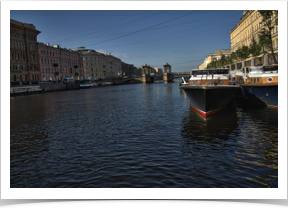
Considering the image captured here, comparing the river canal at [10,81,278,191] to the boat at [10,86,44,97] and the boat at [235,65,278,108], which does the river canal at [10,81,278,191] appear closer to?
the boat at [235,65,278,108]

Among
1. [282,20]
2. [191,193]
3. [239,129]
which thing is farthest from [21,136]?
[282,20]

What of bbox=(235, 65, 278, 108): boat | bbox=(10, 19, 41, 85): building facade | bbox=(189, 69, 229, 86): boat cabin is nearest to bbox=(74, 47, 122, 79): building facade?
bbox=(10, 19, 41, 85): building facade

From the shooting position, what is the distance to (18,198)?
611cm

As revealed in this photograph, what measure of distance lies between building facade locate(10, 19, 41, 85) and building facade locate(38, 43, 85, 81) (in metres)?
6.91

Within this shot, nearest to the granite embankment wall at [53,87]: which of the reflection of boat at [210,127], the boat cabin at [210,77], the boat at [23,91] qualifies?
the boat at [23,91]

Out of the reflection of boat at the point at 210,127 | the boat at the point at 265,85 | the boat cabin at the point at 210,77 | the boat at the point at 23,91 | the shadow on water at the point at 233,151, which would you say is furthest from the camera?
the boat at the point at 23,91

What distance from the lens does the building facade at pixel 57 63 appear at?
10277 centimetres

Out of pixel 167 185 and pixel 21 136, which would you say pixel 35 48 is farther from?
pixel 167 185

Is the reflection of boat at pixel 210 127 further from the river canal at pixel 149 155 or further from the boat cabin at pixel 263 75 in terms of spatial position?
the boat cabin at pixel 263 75

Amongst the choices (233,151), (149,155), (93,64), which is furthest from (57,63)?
(233,151)

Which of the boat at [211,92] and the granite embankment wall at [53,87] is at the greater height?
the granite embankment wall at [53,87]

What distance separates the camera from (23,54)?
8656cm

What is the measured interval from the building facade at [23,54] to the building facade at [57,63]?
22.7ft

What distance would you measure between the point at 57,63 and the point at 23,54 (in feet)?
94.3
